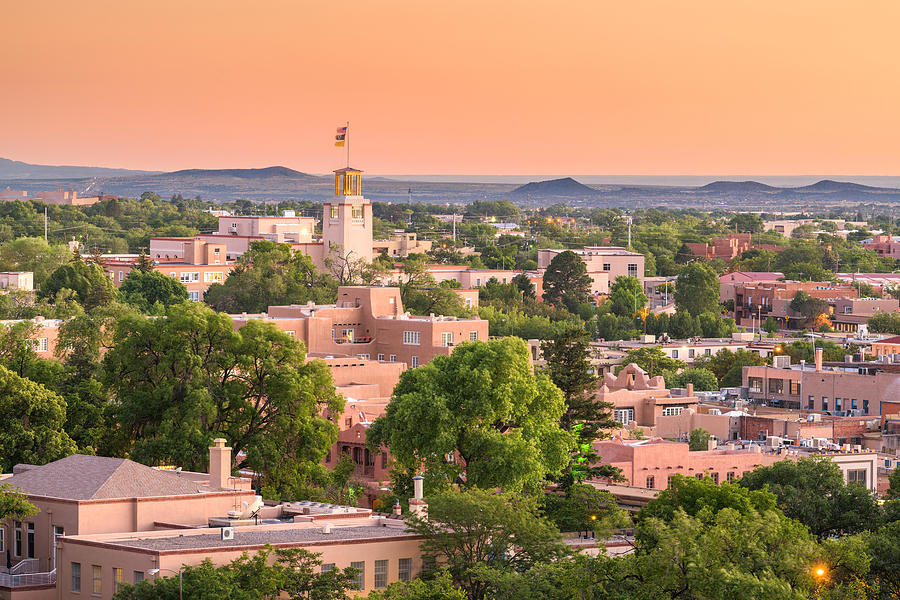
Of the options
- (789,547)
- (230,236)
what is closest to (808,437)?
(789,547)

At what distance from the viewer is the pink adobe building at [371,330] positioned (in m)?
96.9

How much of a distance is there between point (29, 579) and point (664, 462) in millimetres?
31495

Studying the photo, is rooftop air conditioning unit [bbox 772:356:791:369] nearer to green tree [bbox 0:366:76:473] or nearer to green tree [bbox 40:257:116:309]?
green tree [bbox 40:257:116:309]

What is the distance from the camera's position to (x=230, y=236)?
586 feet

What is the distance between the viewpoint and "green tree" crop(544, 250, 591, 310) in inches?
6983

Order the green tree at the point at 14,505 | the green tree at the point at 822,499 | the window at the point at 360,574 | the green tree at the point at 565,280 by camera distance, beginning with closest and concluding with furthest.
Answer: the window at the point at 360,574 → the green tree at the point at 14,505 → the green tree at the point at 822,499 → the green tree at the point at 565,280

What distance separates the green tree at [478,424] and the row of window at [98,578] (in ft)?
49.9

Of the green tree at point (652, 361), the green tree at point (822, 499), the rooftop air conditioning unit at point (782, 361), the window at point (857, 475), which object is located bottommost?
the green tree at point (652, 361)

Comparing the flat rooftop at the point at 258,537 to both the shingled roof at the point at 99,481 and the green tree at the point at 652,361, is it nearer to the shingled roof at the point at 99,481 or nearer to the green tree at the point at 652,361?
the shingled roof at the point at 99,481

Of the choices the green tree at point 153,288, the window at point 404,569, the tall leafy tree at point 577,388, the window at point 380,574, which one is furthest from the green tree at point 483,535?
the green tree at point 153,288

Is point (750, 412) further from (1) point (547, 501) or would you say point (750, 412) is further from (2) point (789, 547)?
(2) point (789, 547)

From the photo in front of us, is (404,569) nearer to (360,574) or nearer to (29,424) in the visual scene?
(360,574)

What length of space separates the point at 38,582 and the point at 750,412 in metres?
54.7

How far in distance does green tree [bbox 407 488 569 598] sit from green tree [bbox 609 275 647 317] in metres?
120
